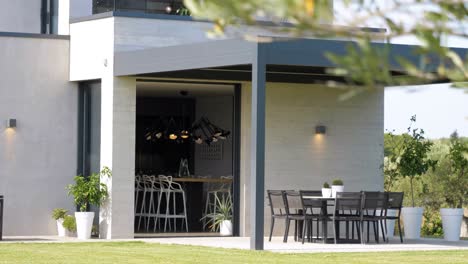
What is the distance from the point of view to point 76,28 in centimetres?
1664

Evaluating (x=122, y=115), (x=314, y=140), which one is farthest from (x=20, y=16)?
(x=314, y=140)

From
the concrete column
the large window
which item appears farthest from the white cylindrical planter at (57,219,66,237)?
the large window

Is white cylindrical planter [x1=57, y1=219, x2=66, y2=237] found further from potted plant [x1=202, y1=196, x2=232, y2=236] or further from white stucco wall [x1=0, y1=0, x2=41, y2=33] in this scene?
white stucco wall [x1=0, y1=0, x2=41, y2=33]

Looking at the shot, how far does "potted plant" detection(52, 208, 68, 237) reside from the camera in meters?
16.0

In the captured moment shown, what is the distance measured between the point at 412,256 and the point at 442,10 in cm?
1003

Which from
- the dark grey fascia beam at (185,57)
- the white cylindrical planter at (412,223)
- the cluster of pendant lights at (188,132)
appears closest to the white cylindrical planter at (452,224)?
the white cylindrical planter at (412,223)

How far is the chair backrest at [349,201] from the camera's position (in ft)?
47.9

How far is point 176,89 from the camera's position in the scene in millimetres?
17688

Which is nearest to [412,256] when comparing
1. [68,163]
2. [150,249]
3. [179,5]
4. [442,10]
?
[150,249]

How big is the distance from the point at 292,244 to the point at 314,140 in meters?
2.77

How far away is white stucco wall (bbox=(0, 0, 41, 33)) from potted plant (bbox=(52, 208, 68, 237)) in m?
3.76

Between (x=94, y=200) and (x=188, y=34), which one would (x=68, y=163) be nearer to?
(x=94, y=200)

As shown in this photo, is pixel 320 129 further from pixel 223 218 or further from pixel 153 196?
pixel 153 196

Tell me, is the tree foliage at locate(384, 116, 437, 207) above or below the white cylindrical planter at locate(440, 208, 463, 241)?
above
